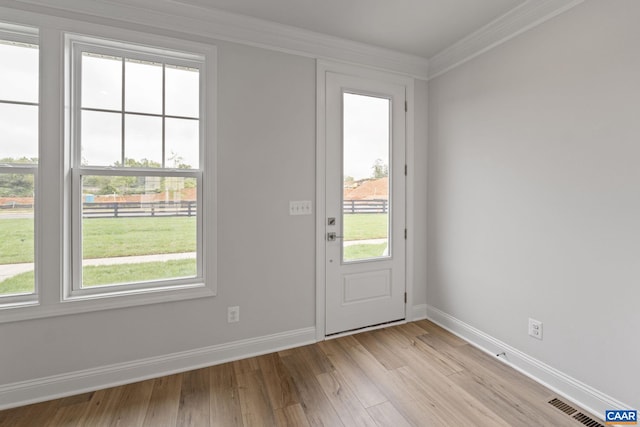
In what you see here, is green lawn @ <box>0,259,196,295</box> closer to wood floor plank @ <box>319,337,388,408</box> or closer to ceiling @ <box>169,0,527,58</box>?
wood floor plank @ <box>319,337,388,408</box>

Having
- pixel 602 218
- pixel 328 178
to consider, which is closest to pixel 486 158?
pixel 602 218

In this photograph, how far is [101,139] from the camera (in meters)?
2.04

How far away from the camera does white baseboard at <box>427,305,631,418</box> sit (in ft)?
5.66

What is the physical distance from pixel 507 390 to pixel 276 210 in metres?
2.06

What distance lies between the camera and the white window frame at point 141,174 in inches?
77.4

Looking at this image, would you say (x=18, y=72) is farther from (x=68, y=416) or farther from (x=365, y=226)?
(x=365, y=226)

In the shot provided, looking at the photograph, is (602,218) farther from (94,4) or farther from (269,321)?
(94,4)

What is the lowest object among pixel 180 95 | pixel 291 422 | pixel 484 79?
pixel 291 422

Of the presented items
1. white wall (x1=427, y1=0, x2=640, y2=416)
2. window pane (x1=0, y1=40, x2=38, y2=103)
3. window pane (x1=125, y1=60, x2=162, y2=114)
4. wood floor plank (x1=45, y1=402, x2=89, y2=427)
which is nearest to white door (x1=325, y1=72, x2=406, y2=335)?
white wall (x1=427, y1=0, x2=640, y2=416)

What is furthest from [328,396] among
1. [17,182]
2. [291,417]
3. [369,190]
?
[17,182]

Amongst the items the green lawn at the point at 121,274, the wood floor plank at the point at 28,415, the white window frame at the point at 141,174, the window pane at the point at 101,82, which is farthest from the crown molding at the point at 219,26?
the wood floor plank at the point at 28,415

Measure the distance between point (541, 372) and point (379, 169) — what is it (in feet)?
6.48

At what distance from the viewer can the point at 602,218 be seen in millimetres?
1718

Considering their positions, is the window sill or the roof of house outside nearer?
the window sill
